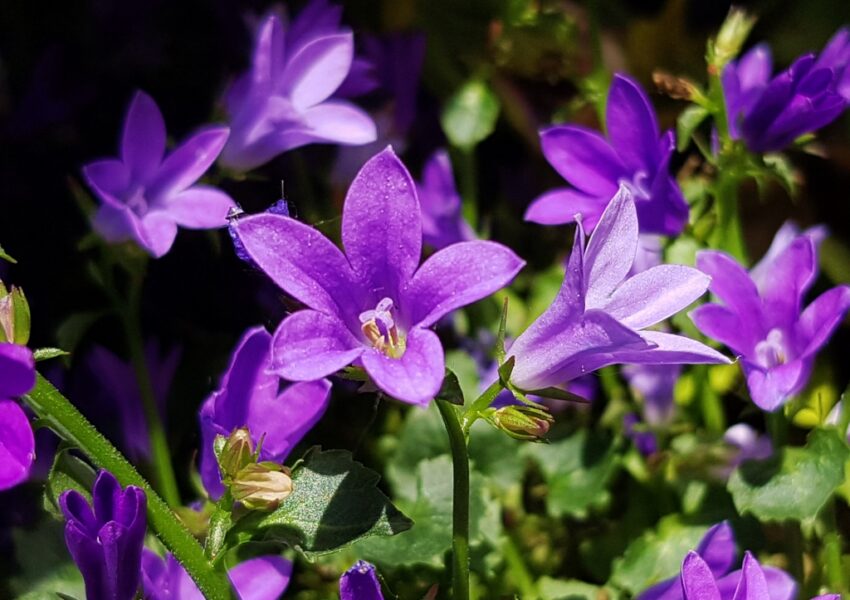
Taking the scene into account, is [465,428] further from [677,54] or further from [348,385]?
[677,54]

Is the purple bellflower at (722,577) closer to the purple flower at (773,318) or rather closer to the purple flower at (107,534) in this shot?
the purple flower at (773,318)

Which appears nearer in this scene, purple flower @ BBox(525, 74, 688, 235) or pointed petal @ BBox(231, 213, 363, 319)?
pointed petal @ BBox(231, 213, 363, 319)

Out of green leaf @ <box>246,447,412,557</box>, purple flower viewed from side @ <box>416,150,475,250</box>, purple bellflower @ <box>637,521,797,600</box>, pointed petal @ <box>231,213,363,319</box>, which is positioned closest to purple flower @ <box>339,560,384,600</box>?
green leaf @ <box>246,447,412,557</box>

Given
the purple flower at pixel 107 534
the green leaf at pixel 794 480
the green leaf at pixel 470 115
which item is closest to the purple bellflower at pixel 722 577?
the green leaf at pixel 794 480

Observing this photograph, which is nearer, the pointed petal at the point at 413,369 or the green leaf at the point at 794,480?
the pointed petal at the point at 413,369

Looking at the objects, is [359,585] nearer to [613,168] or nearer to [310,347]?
[310,347]

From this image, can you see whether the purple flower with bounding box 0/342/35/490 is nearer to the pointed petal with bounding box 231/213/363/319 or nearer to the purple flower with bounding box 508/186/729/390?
the pointed petal with bounding box 231/213/363/319

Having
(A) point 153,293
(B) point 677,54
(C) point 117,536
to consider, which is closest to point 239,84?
(A) point 153,293
